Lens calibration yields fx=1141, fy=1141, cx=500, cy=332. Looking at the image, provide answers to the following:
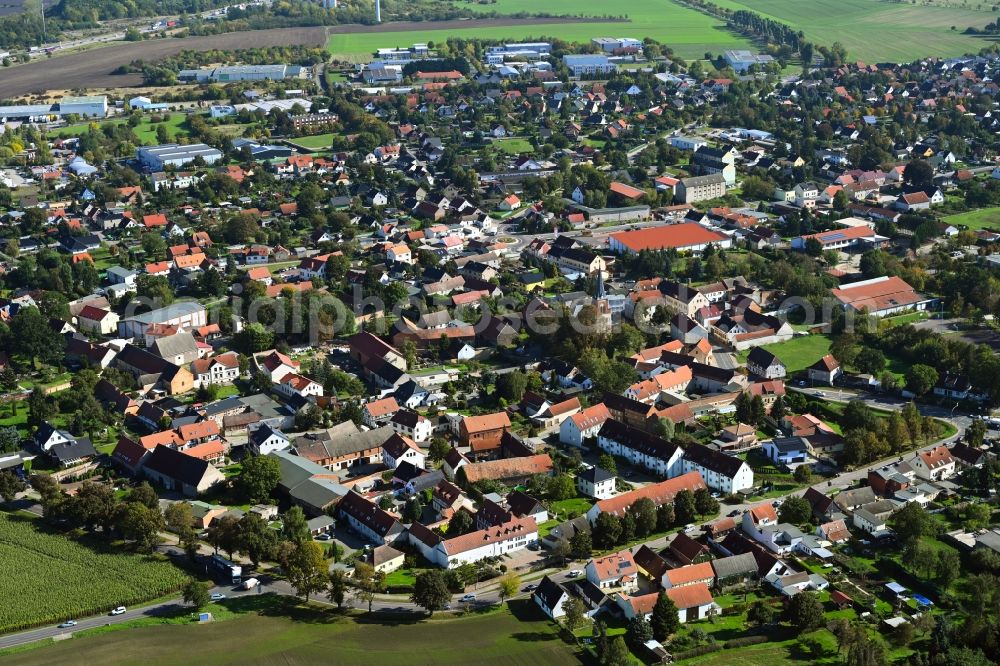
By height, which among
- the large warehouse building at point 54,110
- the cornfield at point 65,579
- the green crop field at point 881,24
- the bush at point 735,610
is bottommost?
the bush at point 735,610

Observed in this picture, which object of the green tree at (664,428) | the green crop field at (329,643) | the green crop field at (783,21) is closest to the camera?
the green crop field at (329,643)

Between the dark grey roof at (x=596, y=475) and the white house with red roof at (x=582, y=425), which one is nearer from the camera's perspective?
the dark grey roof at (x=596, y=475)

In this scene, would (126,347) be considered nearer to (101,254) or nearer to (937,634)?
(101,254)

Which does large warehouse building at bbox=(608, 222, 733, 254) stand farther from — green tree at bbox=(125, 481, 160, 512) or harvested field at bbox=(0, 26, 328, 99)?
harvested field at bbox=(0, 26, 328, 99)

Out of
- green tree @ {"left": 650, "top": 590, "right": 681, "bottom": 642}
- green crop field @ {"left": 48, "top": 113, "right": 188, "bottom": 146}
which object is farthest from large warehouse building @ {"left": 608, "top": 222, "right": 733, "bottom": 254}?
green crop field @ {"left": 48, "top": 113, "right": 188, "bottom": 146}

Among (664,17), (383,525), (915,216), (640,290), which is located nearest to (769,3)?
(664,17)

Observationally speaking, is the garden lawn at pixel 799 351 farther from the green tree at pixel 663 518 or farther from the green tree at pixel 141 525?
the green tree at pixel 141 525

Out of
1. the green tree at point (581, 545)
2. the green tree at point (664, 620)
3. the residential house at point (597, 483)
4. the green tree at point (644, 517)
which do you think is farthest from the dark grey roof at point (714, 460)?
the green tree at point (664, 620)
